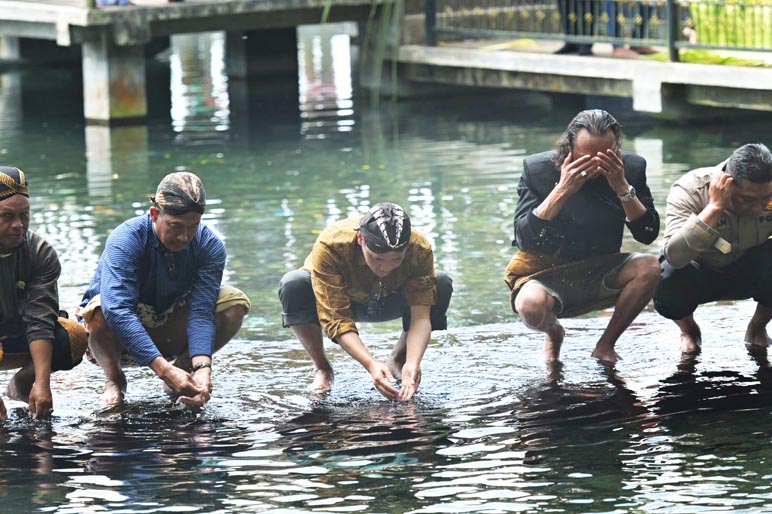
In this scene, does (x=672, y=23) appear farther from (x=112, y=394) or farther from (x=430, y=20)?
(x=112, y=394)

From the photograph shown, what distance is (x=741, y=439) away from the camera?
209 inches

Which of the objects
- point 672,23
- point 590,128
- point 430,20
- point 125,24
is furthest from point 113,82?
point 590,128

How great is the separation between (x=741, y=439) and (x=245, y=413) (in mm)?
2004

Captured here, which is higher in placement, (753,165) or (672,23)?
(672,23)

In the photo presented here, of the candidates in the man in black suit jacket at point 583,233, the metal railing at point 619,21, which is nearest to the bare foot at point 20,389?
the man in black suit jacket at point 583,233

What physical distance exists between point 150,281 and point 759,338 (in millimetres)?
2892

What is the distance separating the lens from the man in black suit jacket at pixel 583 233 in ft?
19.8

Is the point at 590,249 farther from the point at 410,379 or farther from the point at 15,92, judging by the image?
the point at 15,92

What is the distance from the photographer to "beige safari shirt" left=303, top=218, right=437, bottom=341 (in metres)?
5.95

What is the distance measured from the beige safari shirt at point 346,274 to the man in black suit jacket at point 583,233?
20.2 inches

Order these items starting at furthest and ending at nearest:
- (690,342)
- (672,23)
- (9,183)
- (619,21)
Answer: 1. (619,21)
2. (672,23)
3. (690,342)
4. (9,183)

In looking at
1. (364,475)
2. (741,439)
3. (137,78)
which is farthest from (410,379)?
(137,78)

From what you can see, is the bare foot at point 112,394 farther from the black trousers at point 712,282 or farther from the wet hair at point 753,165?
the wet hair at point 753,165

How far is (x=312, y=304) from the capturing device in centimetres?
617
